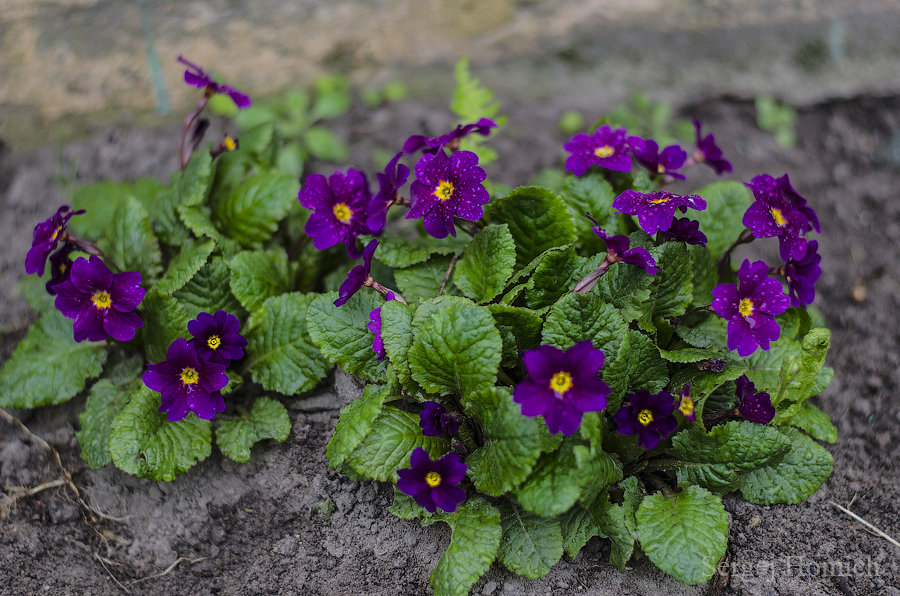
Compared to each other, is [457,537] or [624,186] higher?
[624,186]

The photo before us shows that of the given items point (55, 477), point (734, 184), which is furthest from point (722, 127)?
point (55, 477)

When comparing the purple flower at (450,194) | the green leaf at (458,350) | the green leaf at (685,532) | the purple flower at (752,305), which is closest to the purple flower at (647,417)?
the green leaf at (685,532)

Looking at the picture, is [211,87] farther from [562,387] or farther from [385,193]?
[562,387]

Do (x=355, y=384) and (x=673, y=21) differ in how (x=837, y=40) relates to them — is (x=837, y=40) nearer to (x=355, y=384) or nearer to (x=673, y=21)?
(x=673, y=21)

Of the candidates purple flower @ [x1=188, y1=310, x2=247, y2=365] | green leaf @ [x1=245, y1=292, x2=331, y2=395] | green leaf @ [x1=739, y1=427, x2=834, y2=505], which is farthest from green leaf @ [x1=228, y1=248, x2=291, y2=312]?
green leaf @ [x1=739, y1=427, x2=834, y2=505]

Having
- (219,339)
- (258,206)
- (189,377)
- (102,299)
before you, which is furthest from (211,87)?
(189,377)

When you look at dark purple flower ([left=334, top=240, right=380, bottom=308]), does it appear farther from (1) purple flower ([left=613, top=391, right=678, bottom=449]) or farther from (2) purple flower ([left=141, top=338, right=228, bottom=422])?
(1) purple flower ([left=613, top=391, right=678, bottom=449])
